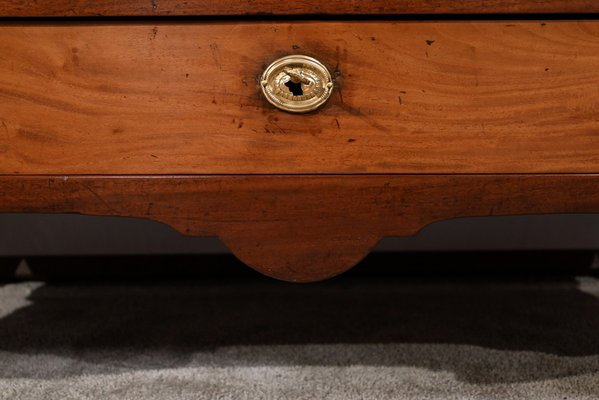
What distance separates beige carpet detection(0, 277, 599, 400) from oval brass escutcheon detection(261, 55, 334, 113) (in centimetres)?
34

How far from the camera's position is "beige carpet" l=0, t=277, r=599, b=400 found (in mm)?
670

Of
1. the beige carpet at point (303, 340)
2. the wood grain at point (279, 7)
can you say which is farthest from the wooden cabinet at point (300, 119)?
the beige carpet at point (303, 340)

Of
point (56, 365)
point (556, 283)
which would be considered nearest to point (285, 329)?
point (56, 365)

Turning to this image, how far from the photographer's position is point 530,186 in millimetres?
526

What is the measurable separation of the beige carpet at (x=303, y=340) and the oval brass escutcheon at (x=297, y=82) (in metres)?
0.34

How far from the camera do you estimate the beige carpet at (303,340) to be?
67 cm

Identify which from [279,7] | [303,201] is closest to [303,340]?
[303,201]

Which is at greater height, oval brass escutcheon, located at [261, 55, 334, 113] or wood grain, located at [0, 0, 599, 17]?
wood grain, located at [0, 0, 599, 17]

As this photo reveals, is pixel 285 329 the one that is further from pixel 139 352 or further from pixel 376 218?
pixel 376 218

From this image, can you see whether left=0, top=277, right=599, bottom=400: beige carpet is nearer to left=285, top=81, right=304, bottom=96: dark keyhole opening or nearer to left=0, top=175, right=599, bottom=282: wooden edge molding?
left=0, top=175, right=599, bottom=282: wooden edge molding

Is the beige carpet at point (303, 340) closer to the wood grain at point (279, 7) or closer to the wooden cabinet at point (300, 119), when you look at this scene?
the wooden cabinet at point (300, 119)

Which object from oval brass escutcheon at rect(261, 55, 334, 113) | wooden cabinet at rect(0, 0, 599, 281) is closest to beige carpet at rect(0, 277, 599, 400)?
wooden cabinet at rect(0, 0, 599, 281)

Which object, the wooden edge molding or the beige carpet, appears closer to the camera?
the wooden edge molding

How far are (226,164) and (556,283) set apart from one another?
75cm
